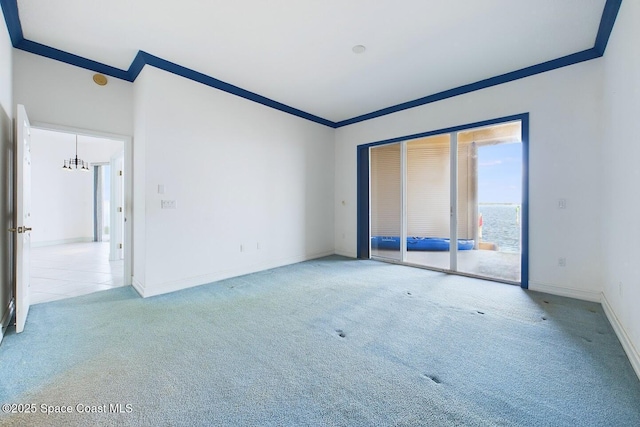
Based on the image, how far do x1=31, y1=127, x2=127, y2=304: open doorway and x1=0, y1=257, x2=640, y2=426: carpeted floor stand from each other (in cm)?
268

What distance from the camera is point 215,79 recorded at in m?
3.84

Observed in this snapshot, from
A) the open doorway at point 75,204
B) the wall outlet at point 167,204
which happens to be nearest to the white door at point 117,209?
the open doorway at point 75,204

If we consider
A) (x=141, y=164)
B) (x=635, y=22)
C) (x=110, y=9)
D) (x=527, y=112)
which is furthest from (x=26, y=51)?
(x=527, y=112)

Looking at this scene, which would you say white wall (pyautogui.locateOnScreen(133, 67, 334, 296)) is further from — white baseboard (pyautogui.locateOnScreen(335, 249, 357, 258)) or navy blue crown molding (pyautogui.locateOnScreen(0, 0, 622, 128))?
white baseboard (pyautogui.locateOnScreen(335, 249, 357, 258))

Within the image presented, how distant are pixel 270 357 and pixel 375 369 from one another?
78 centimetres

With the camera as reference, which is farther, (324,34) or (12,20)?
(324,34)

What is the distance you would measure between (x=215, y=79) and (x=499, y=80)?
159 inches

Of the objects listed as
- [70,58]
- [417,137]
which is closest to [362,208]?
[417,137]

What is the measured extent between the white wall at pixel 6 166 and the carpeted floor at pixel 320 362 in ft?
1.29

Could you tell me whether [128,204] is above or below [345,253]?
above

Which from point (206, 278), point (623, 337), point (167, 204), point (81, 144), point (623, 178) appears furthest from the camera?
point (81, 144)

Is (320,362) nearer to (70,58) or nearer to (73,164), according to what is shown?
(70,58)

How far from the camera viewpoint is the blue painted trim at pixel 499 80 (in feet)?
10.5

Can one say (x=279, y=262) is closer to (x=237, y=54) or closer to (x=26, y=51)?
(x=237, y=54)
